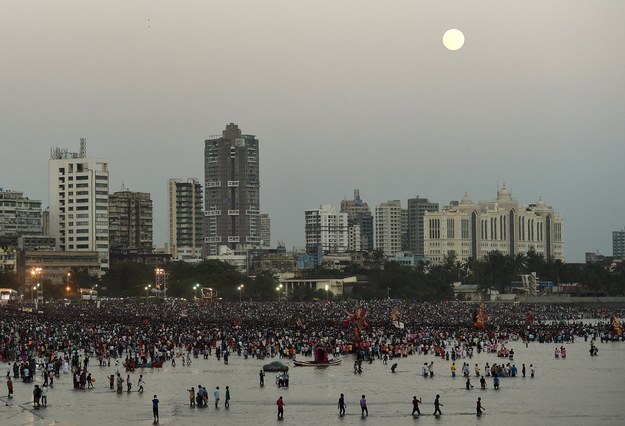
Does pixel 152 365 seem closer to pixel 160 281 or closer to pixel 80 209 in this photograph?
pixel 160 281

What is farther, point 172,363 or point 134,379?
point 172,363

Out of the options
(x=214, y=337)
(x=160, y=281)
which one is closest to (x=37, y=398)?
(x=214, y=337)

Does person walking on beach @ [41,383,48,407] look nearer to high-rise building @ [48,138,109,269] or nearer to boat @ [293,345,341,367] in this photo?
boat @ [293,345,341,367]

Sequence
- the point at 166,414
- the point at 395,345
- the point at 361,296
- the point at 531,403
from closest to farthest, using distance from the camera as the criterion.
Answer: the point at 166,414, the point at 531,403, the point at 395,345, the point at 361,296

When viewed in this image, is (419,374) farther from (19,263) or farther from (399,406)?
(19,263)

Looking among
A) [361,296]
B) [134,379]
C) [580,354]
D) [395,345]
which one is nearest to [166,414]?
[134,379]

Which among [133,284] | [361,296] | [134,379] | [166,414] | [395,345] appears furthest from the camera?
[361,296]
